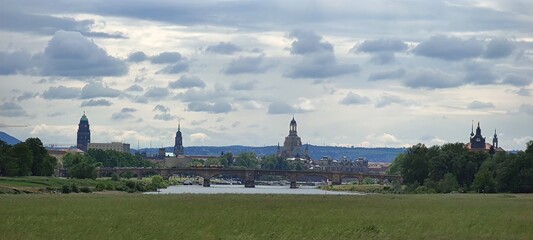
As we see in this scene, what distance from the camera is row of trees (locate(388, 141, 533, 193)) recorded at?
149 m

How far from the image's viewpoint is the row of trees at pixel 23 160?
17500cm

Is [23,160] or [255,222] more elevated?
[23,160]

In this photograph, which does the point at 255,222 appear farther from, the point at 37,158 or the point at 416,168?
the point at 37,158

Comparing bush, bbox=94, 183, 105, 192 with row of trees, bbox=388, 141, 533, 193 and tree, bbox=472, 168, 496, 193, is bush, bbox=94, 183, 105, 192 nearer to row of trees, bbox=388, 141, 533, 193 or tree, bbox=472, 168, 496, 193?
row of trees, bbox=388, 141, 533, 193

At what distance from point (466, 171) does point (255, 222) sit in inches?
4807

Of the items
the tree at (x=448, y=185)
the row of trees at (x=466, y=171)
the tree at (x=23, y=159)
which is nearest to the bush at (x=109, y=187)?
the tree at (x=23, y=159)

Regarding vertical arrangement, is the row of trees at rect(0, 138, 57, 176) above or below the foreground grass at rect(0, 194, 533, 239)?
above

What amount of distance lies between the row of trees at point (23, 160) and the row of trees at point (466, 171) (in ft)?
218

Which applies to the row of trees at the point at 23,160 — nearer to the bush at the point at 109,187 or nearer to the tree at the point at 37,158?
the tree at the point at 37,158

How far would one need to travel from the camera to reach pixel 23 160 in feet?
600

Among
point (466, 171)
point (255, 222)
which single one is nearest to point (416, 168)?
point (466, 171)

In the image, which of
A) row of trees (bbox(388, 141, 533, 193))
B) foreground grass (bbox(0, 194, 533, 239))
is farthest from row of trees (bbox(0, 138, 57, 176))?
foreground grass (bbox(0, 194, 533, 239))

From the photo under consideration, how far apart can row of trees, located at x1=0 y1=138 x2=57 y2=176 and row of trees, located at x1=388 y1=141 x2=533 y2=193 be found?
66.5 m

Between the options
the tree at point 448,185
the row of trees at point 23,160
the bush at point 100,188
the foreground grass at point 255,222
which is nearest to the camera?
the foreground grass at point 255,222
